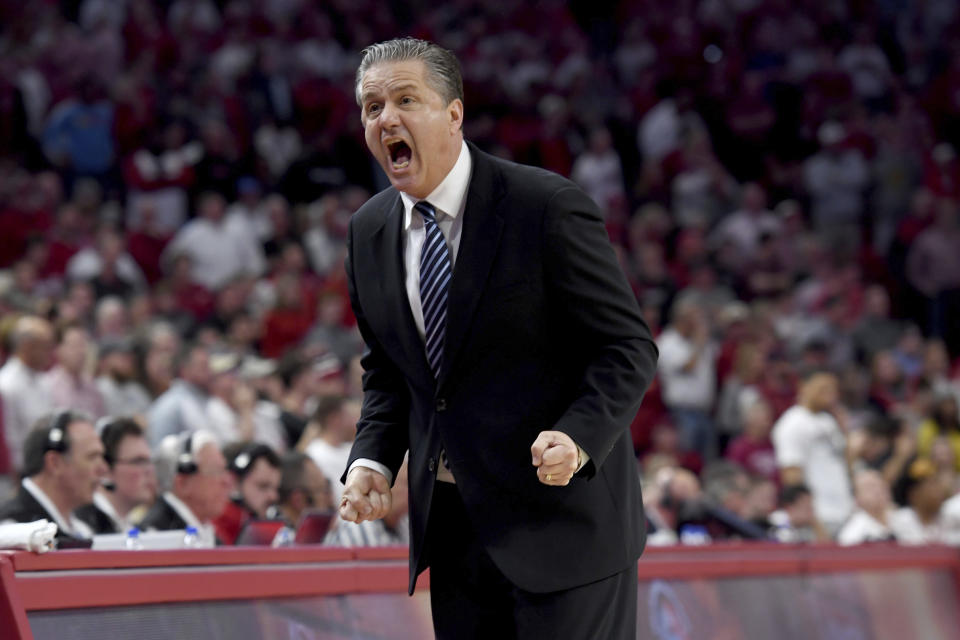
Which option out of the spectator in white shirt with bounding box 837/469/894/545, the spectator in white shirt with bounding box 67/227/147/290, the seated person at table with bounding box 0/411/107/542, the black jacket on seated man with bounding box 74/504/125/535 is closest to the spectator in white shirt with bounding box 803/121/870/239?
the spectator in white shirt with bounding box 837/469/894/545

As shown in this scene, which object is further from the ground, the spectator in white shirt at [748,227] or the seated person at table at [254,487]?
the seated person at table at [254,487]

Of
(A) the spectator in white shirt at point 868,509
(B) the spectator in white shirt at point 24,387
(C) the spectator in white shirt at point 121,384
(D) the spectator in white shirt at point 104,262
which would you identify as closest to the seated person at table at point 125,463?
(B) the spectator in white shirt at point 24,387

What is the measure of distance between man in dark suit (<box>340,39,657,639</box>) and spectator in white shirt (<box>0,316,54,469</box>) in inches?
222

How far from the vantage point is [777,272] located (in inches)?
570

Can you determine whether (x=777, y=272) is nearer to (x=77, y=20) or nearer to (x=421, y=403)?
(x=77, y=20)

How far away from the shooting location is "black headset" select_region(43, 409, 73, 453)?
5.58m

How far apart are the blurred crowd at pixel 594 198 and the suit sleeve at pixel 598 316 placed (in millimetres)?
3104

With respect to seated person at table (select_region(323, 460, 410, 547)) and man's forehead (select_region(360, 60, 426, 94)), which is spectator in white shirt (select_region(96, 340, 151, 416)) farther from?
man's forehead (select_region(360, 60, 426, 94))

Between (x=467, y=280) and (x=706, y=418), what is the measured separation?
9.21m

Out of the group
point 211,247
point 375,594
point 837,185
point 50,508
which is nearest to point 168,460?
point 50,508

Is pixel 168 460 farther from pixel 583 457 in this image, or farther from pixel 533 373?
pixel 583 457

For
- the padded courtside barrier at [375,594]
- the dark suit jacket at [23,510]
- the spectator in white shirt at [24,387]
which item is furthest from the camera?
the spectator in white shirt at [24,387]

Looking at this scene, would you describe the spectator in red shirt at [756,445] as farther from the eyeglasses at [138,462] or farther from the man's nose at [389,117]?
the man's nose at [389,117]

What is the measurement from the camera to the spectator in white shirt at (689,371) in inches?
474
